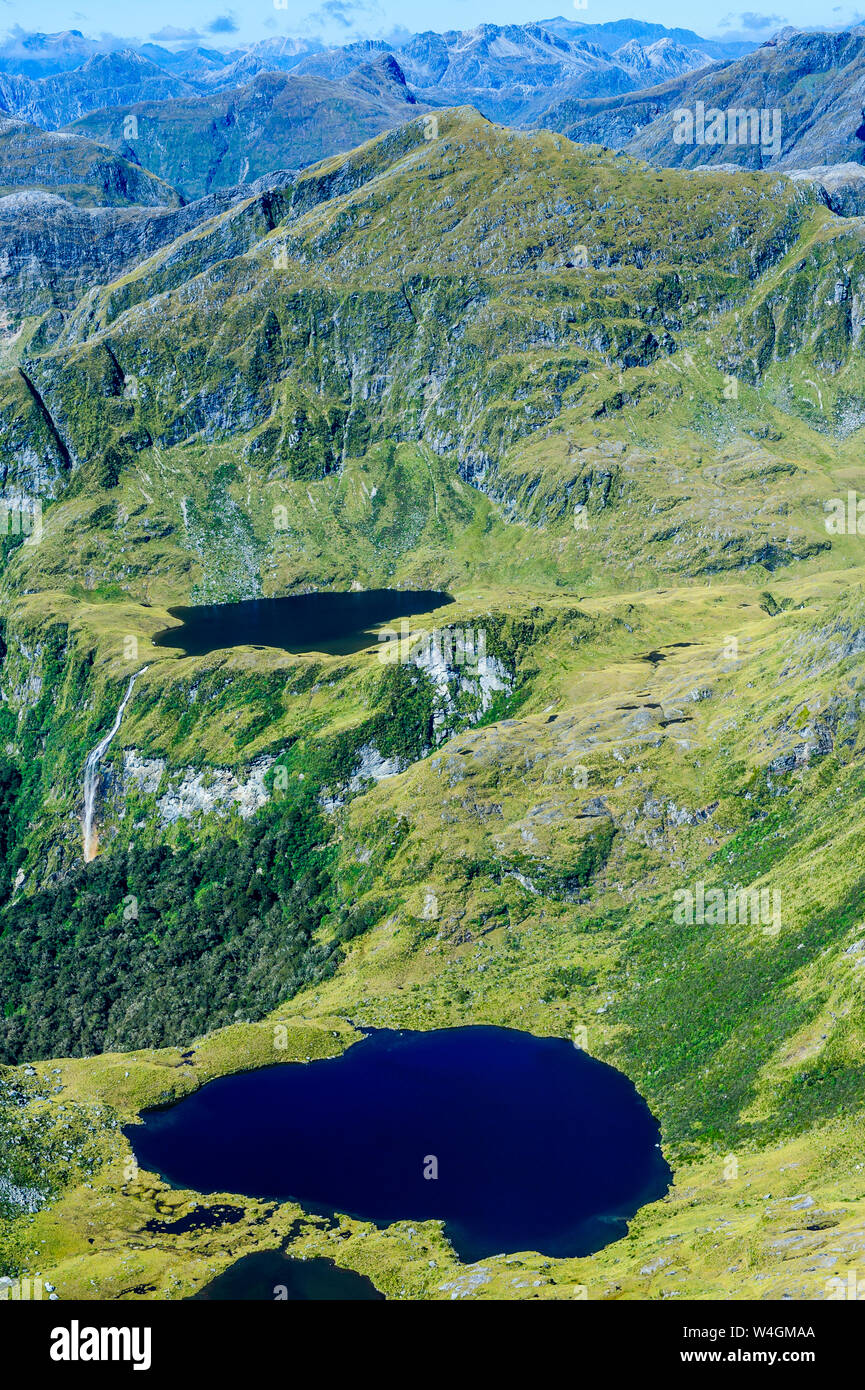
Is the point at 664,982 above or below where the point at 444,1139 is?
above

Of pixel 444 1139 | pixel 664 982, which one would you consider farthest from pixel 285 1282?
pixel 664 982

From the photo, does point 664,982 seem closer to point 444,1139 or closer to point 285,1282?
point 444,1139

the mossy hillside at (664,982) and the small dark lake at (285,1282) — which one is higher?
the mossy hillside at (664,982)

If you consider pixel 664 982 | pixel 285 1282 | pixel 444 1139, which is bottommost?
pixel 444 1139

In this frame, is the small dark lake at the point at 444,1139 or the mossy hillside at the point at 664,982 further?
the small dark lake at the point at 444,1139

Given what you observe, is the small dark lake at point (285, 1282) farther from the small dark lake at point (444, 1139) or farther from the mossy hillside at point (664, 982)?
the small dark lake at point (444, 1139)

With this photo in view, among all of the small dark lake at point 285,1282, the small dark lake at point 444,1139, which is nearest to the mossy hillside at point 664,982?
the small dark lake at point 285,1282
